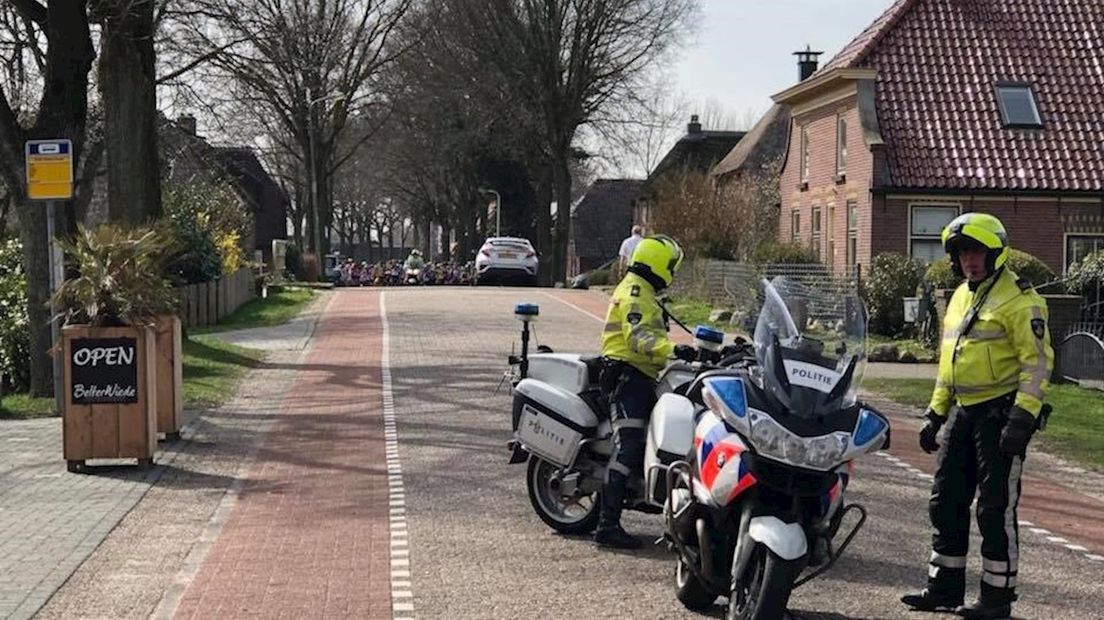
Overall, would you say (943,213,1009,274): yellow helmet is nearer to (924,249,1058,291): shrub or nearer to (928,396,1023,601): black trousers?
(928,396,1023,601): black trousers

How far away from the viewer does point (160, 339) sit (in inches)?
514

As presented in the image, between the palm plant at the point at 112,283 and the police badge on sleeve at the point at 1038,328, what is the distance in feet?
24.0

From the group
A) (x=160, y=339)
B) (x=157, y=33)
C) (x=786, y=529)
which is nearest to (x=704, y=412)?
(x=786, y=529)

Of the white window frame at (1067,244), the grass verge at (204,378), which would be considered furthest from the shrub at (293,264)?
the white window frame at (1067,244)

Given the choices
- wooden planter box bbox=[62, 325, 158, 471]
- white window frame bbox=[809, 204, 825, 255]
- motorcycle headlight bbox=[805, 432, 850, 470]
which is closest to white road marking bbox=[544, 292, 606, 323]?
white window frame bbox=[809, 204, 825, 255]

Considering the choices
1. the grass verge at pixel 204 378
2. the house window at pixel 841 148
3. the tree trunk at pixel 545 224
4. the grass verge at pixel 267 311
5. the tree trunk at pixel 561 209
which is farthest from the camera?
the tree trunk at pixel 545 224

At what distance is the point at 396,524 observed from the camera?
9.41 m

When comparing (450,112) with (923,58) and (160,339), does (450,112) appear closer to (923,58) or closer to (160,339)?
(923,58)

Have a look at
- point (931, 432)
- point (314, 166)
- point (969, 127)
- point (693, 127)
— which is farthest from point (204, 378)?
point (693, 127)

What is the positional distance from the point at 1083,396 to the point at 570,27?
3613 cm

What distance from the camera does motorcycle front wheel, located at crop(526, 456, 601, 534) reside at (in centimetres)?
884

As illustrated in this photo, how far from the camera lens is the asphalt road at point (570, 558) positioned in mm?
7266

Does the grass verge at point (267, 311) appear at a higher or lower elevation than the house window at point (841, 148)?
lower

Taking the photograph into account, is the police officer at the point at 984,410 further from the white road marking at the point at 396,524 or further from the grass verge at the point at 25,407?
the grass verge at the point at 25,407
